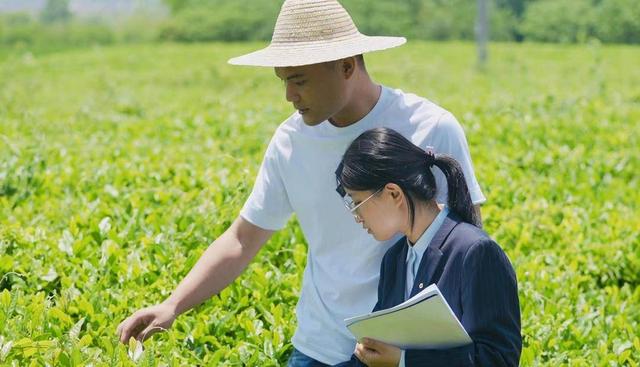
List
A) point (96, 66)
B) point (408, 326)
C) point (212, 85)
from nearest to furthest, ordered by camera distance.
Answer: point (408, 326)
point (212, 85)
point (96, 66)

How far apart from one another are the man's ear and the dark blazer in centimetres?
59

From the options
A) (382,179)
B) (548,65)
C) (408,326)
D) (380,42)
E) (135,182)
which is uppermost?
(380,42)

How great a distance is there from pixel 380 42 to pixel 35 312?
1.42 metres

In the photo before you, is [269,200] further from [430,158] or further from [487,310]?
[487,310]

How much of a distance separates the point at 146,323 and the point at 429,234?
0.97 meters

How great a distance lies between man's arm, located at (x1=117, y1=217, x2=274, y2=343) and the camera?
3166mm

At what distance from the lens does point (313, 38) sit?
3.02 meters

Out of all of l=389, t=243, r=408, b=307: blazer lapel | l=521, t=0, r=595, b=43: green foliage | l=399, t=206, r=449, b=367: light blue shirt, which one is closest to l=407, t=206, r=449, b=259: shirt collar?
l=399, t=206, r=449, b=367: light blue shirt

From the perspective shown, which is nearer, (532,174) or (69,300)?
(69,300)

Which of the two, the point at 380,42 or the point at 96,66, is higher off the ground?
the point at 380,42

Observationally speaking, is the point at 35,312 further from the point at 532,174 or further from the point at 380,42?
the point at 532,174

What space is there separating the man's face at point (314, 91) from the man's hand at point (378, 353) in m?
0.67

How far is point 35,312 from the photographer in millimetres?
3408

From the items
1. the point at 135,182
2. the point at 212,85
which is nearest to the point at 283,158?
the point at 135,182
